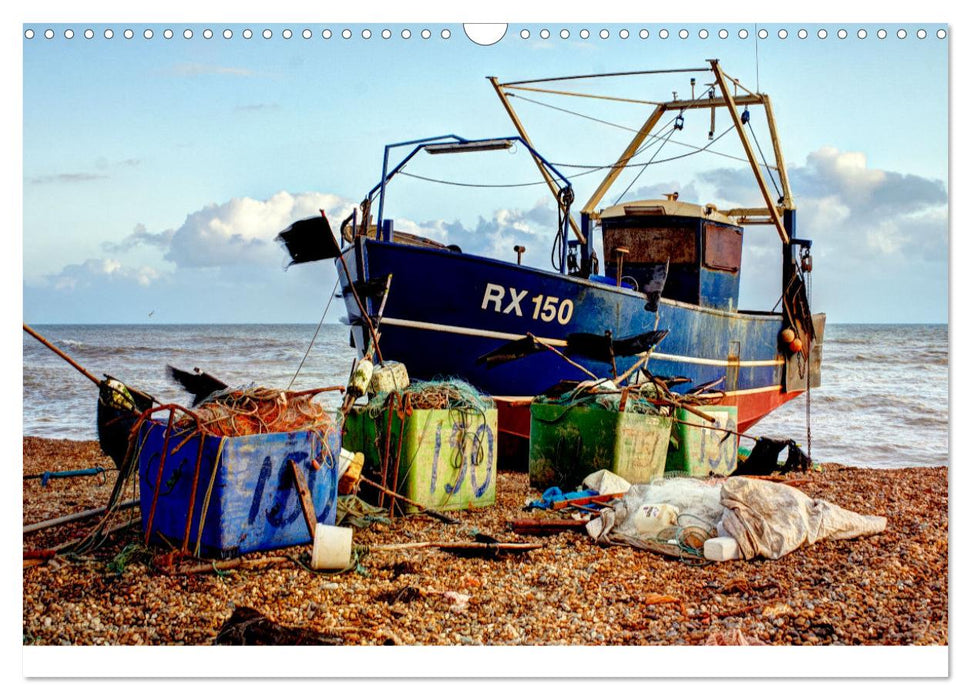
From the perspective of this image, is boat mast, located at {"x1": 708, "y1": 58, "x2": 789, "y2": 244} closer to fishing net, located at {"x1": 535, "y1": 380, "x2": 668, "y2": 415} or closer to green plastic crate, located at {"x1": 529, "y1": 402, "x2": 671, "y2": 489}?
fishing net, located at {"x1": 535, "y1": 380, "x2": 668, "y2": 415}

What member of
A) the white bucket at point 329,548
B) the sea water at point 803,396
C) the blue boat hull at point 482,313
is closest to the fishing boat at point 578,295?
the blue boat hull at point 482,313

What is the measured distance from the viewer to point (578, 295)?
9594mm

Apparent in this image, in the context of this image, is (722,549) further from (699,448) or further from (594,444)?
(699,448)

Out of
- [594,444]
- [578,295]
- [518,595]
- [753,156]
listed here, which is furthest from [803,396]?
[518,595]

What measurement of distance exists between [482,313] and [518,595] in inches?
197

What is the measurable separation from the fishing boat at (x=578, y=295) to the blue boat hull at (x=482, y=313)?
0.01 meters

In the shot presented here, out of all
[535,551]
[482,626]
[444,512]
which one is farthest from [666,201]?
[482,626]

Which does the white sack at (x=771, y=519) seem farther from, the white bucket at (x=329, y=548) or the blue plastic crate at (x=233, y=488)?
the blue plastic crate at (x=233, y=488)

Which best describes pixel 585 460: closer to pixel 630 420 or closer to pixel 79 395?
pixel 630 420

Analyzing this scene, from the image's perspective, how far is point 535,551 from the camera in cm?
518

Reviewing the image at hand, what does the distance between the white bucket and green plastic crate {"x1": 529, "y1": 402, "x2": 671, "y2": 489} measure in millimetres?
2769

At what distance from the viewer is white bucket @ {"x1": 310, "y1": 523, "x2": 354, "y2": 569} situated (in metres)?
4.59

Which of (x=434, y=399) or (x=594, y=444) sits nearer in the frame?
(x=434, y=399)

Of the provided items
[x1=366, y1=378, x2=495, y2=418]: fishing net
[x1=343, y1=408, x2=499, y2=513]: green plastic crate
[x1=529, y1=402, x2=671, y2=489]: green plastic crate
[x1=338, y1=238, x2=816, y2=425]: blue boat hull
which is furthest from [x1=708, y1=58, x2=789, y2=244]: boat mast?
[x1=343, y1=408, x2=499, y2=513]: green plastic crate
